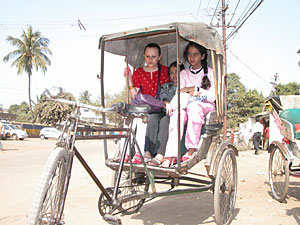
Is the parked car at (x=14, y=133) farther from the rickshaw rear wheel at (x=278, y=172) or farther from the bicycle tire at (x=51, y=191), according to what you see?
the bicycle tire at (x=51, y=191)

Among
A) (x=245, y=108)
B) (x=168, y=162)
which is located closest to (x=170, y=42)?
(x=168, y=162)

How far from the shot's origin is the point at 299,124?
4.71 m

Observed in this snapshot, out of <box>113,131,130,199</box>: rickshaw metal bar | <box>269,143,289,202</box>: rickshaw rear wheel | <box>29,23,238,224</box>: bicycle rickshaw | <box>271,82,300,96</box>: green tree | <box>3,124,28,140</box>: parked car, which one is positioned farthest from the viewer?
<box>271,82,300,96</box>: green tree

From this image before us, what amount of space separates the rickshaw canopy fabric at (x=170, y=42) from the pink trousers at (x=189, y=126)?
449 mm

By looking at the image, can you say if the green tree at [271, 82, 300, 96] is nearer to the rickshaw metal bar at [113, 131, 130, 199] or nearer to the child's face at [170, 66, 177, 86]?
the child's face at [170, 66, 177, 86]

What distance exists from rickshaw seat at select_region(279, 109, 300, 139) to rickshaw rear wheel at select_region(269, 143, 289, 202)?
16.7 inches

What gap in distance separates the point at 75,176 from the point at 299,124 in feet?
17.7

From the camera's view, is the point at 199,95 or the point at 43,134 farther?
the point at 43,134

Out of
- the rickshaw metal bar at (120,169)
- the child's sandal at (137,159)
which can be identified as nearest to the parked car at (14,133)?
the child's sandal at (137,159)

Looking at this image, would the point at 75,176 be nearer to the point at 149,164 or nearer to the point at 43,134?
the point at 149,164

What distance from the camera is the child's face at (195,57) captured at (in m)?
4.27

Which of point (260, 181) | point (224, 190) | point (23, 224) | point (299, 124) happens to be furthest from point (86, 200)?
point (260, 181)

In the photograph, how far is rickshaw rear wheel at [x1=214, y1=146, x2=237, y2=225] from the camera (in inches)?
138

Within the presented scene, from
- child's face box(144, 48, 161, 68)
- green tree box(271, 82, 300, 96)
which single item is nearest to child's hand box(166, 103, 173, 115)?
child's face box(144, 48, 161, 68)
